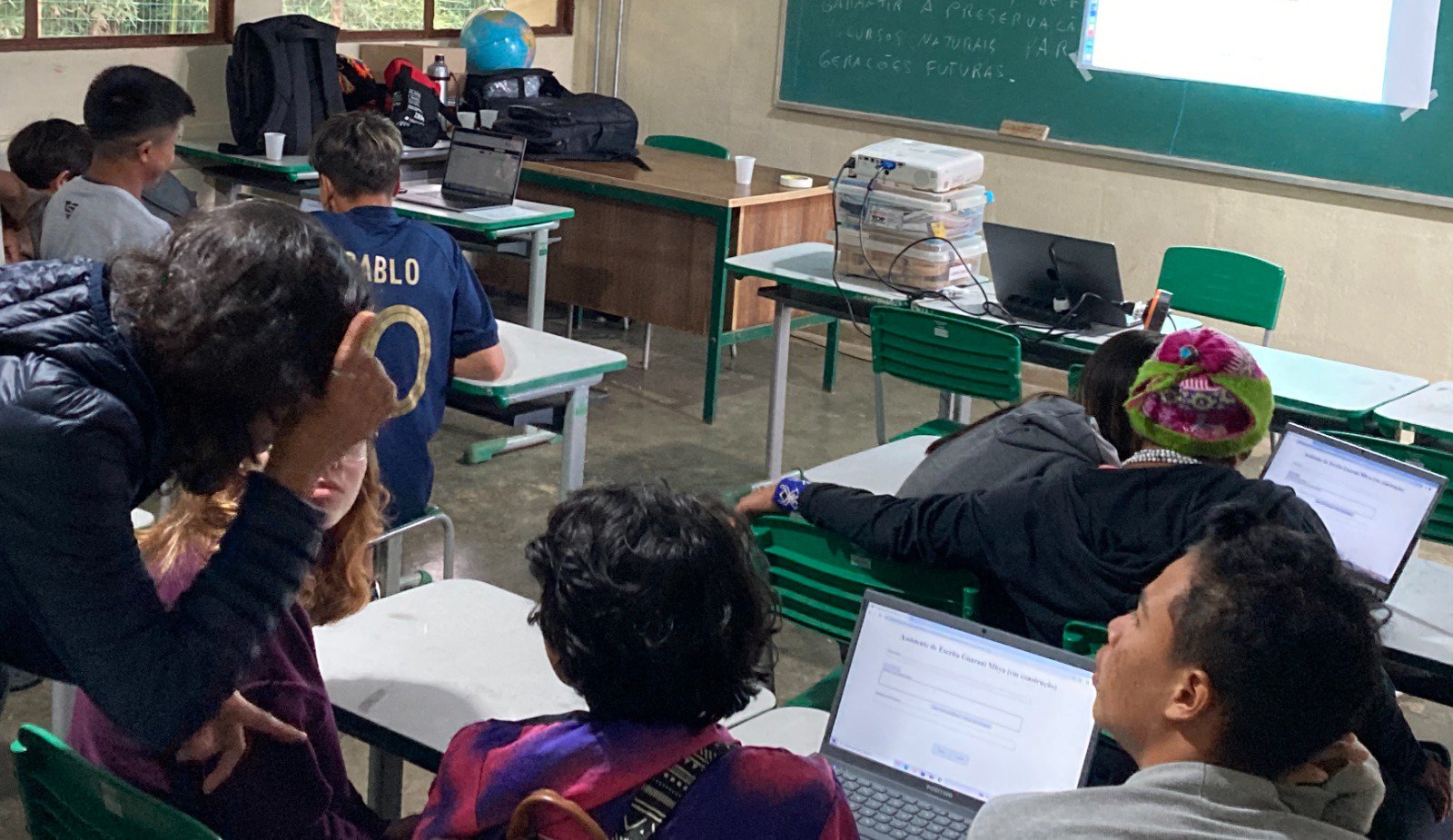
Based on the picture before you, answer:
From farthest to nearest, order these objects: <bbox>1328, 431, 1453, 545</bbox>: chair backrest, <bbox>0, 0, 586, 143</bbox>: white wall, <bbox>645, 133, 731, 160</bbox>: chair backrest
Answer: <bbox>645, 133, 731, 160</bbox>: chair backrest < <bbox>0, 0, 586, 143</bbox>: white wall < <bbox>1328, 431, 1453, 545</bbox>: chair backrest

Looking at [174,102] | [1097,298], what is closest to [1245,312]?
[1097,298]

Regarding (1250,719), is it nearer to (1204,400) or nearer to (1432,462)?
(1204,400)

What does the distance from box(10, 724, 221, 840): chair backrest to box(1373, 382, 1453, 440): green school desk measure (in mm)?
2988

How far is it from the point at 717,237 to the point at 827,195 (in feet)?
2.40

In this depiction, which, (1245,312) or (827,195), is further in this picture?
(827,195)

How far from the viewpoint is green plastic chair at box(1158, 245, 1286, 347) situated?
462 centimetres

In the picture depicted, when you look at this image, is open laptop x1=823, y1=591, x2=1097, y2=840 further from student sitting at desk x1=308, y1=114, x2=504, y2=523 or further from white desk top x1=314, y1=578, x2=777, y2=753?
student sitting at desk x1=308, y1=114, x2=504, y2=523

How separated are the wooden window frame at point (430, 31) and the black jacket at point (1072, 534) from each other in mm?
4990

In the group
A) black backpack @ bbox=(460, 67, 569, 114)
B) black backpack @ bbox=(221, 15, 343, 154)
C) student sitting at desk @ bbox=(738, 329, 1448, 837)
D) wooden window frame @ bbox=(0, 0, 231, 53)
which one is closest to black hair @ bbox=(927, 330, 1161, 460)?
student sitting at desk @ bbox=(738, 329, 1448, 837)

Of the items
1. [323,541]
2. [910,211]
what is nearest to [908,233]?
[910,211]

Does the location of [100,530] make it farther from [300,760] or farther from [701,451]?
[701,451]

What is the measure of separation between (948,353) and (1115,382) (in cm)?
147

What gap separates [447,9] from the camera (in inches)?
277

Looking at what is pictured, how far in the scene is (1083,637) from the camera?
6.95 ft
